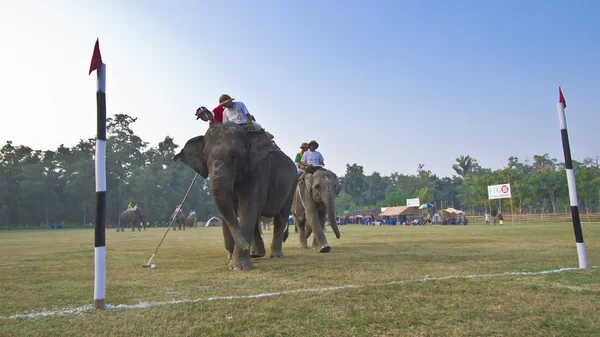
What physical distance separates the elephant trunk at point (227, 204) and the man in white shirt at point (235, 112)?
177 centimetres

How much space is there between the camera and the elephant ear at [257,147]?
776 cm

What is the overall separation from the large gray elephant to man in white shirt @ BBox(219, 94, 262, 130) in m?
0.63

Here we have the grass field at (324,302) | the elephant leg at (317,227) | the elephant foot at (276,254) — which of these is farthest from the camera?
the elephant leg at (317,227)

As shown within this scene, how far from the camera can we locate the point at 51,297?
188 inches

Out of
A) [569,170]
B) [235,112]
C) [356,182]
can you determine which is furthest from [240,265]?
[356,182]

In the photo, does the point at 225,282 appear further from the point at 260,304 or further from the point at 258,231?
the point at 258,231

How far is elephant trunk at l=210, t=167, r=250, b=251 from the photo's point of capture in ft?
22.9

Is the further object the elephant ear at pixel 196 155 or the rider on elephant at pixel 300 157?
the rider on elephant at pixel 300 157

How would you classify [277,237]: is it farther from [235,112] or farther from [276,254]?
[235,112]

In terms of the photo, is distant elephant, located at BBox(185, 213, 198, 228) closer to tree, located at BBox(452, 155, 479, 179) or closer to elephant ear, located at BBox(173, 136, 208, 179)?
elephant ear, located at BBox(173, 136, 208, 179)

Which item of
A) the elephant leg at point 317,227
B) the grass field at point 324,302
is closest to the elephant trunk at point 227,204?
the grass field at point 324,302

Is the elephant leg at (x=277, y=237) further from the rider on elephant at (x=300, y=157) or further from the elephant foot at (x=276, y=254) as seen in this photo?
the rider on elephant at (x=300, y=157)

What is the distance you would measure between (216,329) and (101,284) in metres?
1.49

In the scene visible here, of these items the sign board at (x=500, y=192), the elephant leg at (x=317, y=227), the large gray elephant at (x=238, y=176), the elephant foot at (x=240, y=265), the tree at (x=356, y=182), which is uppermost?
the tree at (x=356, y=182)
